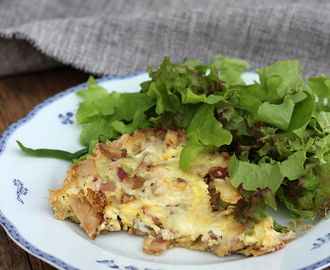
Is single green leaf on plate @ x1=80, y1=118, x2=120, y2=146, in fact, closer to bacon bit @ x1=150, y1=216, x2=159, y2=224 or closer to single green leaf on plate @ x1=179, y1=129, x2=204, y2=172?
single green leaf on plate @ x1=179, y1=129, x2=204, y2=172

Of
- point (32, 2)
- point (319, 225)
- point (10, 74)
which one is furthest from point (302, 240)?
point (32, 2)

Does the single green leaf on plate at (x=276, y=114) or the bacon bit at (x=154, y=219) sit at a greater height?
the single green leaf on plate at (x=276, y=114)

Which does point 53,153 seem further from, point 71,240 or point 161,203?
point 161,203

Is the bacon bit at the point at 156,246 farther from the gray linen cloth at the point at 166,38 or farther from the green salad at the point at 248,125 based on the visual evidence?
the gray linen cloth at the point at 166,38

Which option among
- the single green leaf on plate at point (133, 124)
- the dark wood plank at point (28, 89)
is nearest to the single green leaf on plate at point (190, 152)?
the single green leaf on plate at point (133, 124)

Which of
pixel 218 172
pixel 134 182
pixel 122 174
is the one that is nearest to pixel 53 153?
pixel 122 174

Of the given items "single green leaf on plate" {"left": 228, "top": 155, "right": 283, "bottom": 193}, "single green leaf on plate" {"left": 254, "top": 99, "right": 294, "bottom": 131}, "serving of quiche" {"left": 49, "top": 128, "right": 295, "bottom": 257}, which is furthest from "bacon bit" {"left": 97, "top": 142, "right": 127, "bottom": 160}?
"single green leaf on plate" {"left": 254, "top": 99, "right": 294, "bottom": 131}
